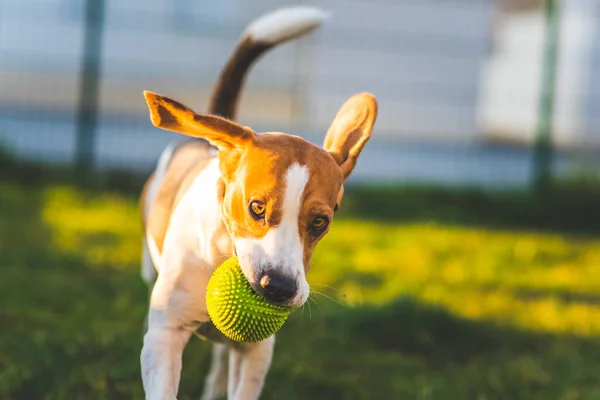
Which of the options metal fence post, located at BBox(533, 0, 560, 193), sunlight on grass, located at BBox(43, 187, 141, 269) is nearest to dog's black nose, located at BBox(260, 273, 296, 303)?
sunlight on grass, located at BBox(43, 187, 141, 269)

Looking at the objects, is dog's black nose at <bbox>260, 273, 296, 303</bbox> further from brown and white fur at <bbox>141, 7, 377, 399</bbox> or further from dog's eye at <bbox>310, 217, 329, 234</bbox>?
dog's eye at <bbox>310, 217, 329, 234</bbox>

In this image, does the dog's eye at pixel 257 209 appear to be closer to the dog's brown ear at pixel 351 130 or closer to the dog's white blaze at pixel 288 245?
the dog's white blaze at pixel 288 245

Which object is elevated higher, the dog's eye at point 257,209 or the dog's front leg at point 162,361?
the dog's eye at point 257,209

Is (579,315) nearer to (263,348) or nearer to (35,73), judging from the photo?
(263,348)

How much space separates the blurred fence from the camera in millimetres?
7926

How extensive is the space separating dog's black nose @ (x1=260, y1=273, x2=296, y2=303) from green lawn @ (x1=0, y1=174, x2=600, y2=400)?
24.1 inches

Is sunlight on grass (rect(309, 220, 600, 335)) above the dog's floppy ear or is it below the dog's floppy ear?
below

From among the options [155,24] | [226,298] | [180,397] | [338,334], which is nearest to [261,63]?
[155,24]

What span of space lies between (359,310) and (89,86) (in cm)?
433

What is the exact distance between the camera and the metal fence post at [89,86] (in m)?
7.73

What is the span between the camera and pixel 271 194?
2.21 meters

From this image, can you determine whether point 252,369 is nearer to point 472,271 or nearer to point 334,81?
point 472,271

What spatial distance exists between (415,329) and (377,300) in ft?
1.77

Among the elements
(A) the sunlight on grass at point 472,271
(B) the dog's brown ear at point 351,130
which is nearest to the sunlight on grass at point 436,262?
(A) the sunlight on grass at point 472,271
